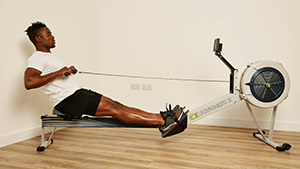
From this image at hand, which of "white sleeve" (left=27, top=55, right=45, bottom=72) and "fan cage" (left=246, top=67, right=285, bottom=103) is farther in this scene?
"fan cage" (left=246, top=67, right=285, bottom=103)

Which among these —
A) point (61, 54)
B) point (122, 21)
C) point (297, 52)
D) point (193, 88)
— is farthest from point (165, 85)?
point (297, 52)

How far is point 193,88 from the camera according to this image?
3781 millimetres

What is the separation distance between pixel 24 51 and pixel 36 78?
80cm

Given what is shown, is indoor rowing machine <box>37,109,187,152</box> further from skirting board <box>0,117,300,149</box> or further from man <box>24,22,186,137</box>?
skirting board <box>0,117,300,149</box>

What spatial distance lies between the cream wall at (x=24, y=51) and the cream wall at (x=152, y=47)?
0.04 feet

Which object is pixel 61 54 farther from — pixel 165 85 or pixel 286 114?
pixel 286 114

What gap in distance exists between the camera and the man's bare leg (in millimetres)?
2527

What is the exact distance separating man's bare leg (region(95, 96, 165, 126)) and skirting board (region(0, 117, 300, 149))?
102 cm

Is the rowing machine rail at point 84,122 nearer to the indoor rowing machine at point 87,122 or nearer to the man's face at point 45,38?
the indoor rowing machine at point 87,122

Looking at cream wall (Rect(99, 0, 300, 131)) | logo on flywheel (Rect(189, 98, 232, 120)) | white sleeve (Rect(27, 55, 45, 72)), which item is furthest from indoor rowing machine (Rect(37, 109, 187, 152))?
cream wall (Rect(99, 0, 300, 131))

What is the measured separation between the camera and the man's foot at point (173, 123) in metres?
2.48

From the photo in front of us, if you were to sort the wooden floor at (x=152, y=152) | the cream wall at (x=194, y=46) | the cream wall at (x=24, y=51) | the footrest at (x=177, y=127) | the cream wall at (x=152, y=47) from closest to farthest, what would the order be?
the wooden floor at (x=152, y=152), the footrest at (x=177, y=127), the cream wall at (x=24, y=51), the cream wall at (x=152, y=47), the cream wall at (x=194, y=46)

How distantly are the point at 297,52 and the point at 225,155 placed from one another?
180 centimetres

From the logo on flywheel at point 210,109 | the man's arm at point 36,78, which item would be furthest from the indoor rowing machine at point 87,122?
the man's arm at point 36,78
